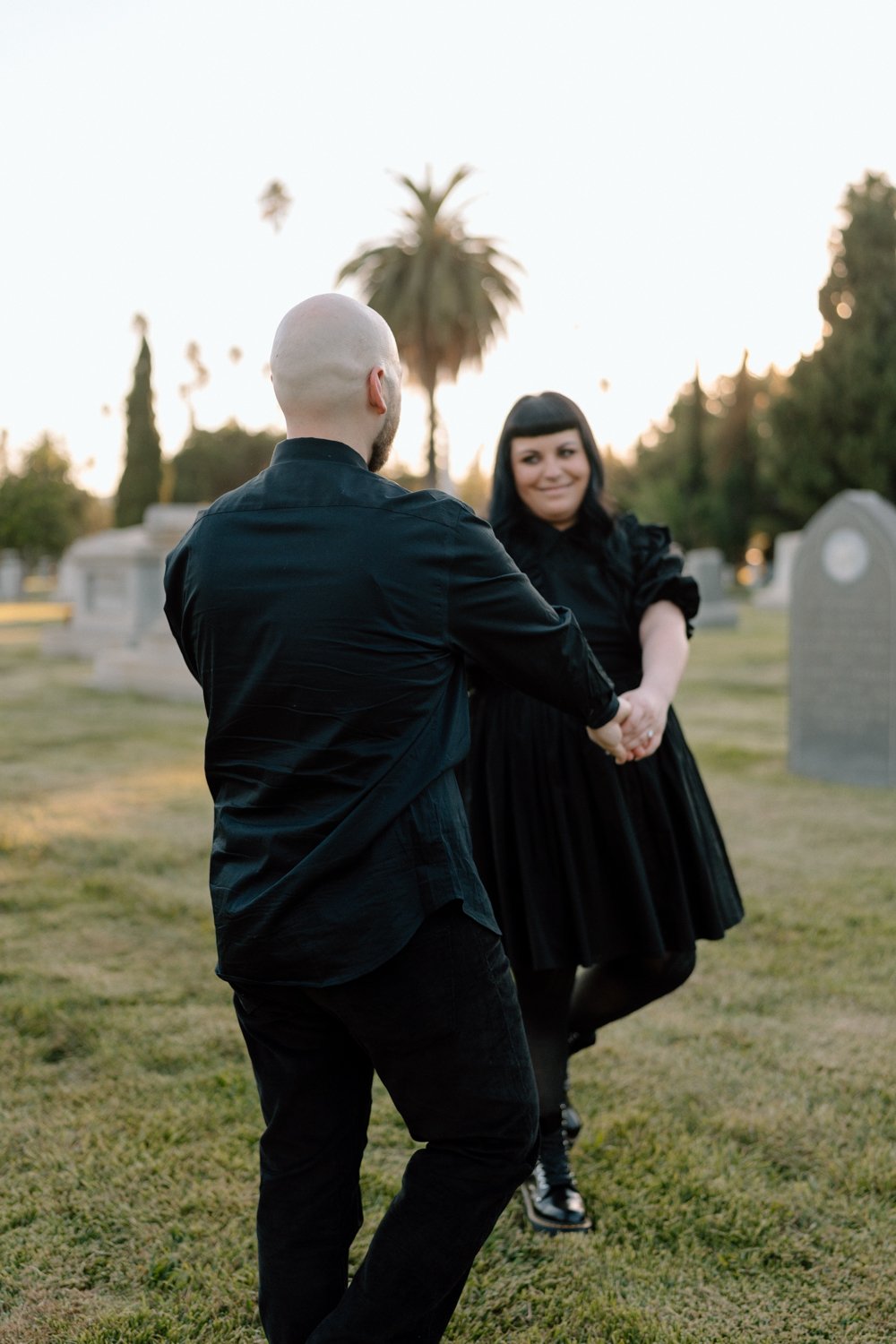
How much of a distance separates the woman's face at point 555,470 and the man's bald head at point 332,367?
103 centimetres

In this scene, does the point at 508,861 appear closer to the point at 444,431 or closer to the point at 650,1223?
the point at 650,1223

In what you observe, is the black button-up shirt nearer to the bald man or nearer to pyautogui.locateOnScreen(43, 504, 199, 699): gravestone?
the bald man

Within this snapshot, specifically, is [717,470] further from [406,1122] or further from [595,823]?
[406,1122]

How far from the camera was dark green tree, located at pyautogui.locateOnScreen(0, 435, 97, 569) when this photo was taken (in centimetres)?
4897

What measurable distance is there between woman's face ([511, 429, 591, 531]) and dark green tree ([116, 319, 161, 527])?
128ft

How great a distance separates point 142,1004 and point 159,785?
3919 mm

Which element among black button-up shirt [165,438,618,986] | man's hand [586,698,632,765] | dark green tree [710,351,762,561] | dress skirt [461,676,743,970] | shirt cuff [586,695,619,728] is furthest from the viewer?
dark green tree [710,351,762,561]

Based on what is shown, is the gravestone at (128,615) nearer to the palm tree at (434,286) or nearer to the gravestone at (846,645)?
the gravestone at (846,645)

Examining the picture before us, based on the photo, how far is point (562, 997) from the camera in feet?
8.16

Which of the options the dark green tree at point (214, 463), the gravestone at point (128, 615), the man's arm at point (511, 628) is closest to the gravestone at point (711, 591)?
the gravestone at point (128, 615)

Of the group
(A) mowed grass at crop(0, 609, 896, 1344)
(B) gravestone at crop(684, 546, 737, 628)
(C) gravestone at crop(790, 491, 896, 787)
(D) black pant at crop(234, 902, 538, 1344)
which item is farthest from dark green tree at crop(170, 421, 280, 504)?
(D) black pant at crop(234, 902, 538, 1344)

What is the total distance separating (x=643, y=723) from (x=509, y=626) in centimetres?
65

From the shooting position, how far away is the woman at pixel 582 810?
2.39 metres

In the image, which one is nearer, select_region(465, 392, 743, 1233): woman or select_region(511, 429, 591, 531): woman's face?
select_region(465, 392, 743, 1233): woman
